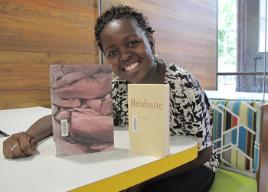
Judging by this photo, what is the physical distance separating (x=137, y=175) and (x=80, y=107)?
0.21 meters

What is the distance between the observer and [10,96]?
1.70 m

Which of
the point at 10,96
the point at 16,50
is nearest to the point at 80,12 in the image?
the point at 16,50

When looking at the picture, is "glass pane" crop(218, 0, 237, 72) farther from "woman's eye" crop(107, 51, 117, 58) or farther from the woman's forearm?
the woman's forearm

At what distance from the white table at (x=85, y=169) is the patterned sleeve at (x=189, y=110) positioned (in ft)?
0.45

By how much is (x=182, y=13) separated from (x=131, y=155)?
2.35 meters

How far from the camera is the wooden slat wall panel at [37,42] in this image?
5.48 ft

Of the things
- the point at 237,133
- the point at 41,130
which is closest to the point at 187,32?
the point at 237,133

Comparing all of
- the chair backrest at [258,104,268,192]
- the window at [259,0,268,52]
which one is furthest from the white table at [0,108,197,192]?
the window at [259,0,268,52]

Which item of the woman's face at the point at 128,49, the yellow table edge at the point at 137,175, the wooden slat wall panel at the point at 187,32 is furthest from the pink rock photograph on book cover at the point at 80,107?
the wooden slat wall panel at the point at 187,32

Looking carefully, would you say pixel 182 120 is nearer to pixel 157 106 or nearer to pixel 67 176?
pixel 157 106

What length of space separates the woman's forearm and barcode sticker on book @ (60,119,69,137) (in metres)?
0.19

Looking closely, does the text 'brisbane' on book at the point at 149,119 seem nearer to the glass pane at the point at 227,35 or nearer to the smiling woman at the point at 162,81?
the smiling woman at the point at 162,81

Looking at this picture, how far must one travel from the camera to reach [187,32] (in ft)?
9.57

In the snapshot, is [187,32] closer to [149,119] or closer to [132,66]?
[132,66]
